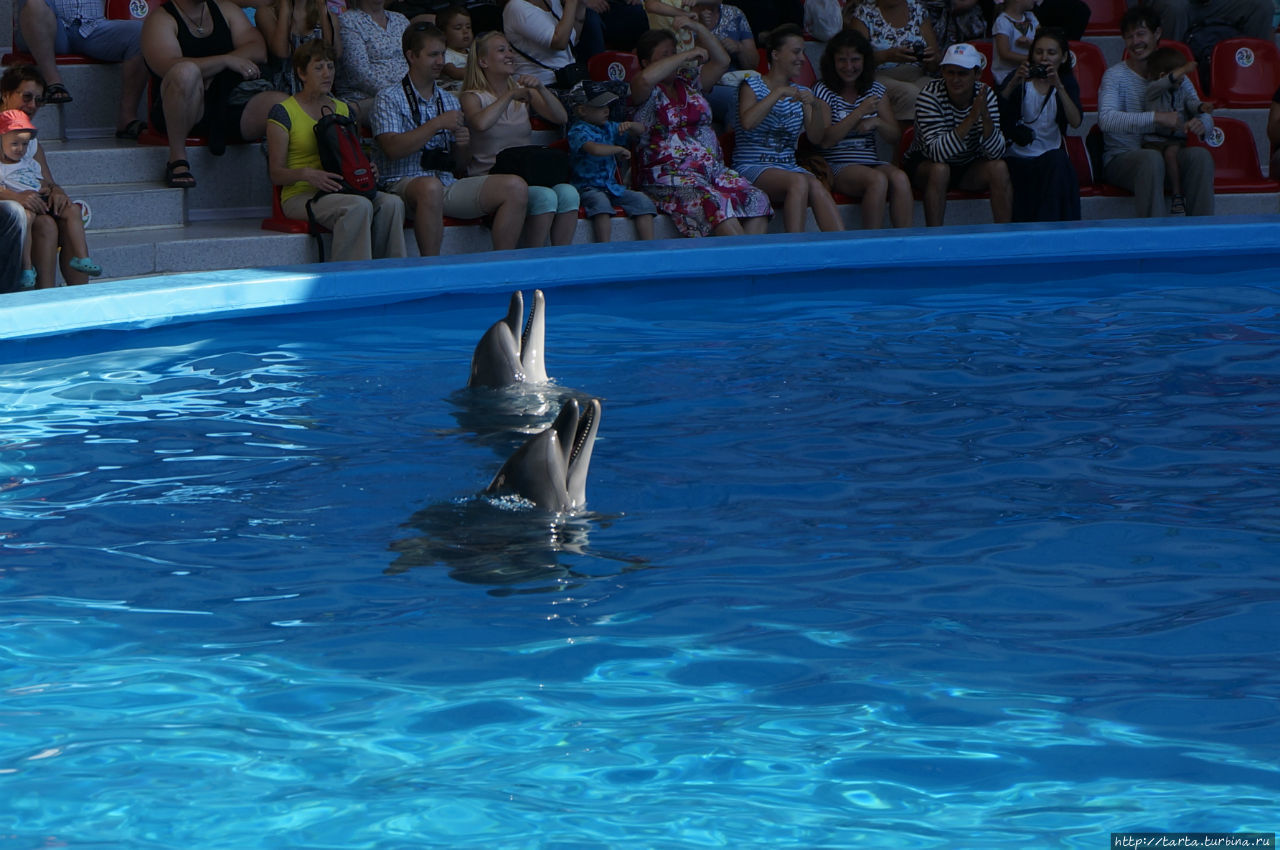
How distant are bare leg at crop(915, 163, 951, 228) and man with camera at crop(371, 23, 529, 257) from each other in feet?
8.82

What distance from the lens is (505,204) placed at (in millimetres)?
8234

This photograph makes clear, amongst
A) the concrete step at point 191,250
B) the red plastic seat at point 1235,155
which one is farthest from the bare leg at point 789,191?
the red plastic seat at point 1235,155

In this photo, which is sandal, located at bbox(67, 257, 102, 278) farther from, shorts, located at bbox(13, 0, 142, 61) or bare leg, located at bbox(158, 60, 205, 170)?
shorts, located at bbox(13, 0, 142, 61)

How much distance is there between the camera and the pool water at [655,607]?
2.61 meters

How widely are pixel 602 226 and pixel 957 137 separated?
2.38 metres

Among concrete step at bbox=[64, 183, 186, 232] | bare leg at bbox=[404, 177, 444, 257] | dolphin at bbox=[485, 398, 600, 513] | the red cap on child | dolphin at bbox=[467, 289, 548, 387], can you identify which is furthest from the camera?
concrete step at bbox=[64, 183, 186, 232]

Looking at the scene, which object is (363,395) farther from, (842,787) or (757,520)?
(842,787)

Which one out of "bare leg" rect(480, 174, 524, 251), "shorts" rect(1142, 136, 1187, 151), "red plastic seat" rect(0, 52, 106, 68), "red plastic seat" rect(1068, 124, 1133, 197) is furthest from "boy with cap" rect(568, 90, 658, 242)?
"shorts" rect(1142, 136, 1187, 151)

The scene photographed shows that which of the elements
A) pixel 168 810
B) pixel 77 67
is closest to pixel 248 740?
pixel 168 810

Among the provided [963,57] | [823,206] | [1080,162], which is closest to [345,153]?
[823,206]

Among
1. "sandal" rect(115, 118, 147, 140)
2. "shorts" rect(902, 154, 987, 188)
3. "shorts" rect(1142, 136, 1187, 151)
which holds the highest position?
"sandal" rect(115, 118, 147, 140)

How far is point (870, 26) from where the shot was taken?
1036 centimetres

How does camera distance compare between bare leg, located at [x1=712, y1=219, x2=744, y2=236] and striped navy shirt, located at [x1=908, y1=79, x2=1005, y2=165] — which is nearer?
bare leg, located at [x1=712, y1=219, x2=744, y2=236]

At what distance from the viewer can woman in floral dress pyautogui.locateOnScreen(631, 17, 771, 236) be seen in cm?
883
